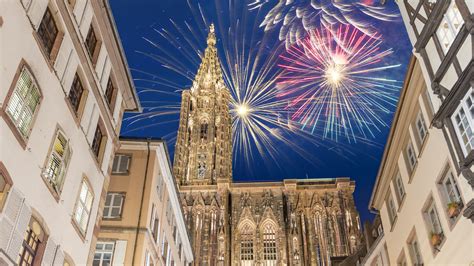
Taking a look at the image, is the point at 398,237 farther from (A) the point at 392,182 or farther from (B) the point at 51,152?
(B) the point at 51,152

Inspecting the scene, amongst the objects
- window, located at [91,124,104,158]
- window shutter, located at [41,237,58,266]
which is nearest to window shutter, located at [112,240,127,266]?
window, located at [91,124,104,158]

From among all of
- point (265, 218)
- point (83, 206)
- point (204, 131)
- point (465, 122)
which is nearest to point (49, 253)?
point (83, 206)

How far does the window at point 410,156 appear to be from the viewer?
20.9 metres

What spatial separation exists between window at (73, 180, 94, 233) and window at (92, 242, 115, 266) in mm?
6672

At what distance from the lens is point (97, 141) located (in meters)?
20.5

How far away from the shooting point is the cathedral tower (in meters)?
72.8

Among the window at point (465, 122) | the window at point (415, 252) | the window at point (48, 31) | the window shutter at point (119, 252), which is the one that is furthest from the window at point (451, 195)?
the window shutter at point (119, 252)

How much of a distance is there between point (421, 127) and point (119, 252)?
15.1 meters

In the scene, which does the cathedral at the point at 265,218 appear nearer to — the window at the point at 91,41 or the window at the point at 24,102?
the window at the point at 91,41

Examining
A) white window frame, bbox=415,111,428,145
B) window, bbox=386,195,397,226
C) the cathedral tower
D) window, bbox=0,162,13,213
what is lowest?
window, bbox=0,162,13,213

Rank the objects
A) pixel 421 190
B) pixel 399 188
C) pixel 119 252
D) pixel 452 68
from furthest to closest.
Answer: pixel 119 252 < pixel 399 188 < pixel 421 190 < pixel 452 68

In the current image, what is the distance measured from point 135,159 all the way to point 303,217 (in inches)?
1590

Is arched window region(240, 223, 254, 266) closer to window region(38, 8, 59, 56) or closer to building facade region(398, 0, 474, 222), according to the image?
building facade region(398, 0, 474, 222)

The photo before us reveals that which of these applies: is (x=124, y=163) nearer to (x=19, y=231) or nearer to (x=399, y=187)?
(x=399, y=187)
